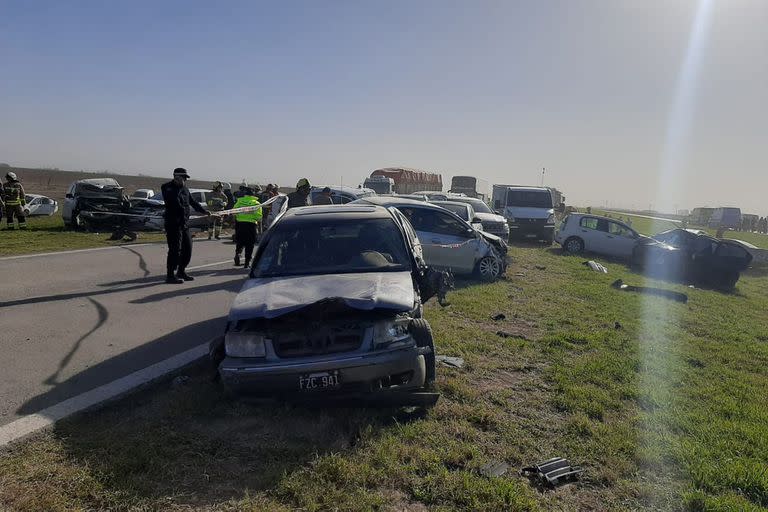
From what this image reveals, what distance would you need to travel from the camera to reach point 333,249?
5383 millimetres

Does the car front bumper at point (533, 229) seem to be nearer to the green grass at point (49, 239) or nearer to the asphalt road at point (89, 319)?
the asphalt road at point (89, 319)

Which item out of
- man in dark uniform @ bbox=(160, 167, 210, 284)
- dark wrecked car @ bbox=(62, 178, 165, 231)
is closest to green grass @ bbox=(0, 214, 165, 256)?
dark wrecked car @ bbox=(62, 178, 165, 231)

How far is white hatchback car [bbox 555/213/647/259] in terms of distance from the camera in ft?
58.6

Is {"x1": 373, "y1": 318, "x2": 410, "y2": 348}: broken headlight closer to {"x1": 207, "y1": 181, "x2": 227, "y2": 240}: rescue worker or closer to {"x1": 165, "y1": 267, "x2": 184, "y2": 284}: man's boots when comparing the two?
{"x1": 165, "y1": 267, "x2": 184, "y2": 284}: man's boots

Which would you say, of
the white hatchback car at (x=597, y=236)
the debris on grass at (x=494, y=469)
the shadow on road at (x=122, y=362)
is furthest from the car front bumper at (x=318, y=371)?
the white hatchback car at (x=597, y=236)

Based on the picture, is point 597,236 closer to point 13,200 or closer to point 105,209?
point 105,209

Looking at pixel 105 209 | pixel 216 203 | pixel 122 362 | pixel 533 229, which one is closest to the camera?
pixel 122 362

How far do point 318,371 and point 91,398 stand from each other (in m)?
2.10

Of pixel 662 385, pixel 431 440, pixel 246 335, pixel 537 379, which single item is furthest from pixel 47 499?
pixel 662 385

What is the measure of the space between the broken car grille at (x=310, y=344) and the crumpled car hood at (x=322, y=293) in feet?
0.68

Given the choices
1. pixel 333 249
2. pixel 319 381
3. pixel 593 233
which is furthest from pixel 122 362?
pixel 593 233

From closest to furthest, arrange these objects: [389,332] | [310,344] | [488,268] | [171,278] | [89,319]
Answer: [310,344], [389,332], [89,319], [171,278], [488,268]

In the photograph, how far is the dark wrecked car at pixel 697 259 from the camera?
45.0 feet

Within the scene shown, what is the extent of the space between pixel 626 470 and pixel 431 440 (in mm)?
1367
